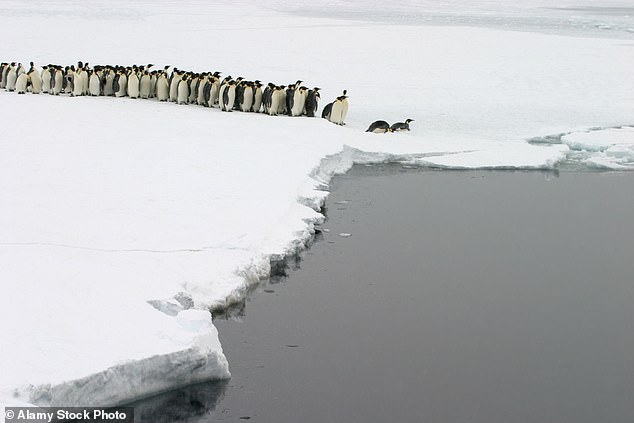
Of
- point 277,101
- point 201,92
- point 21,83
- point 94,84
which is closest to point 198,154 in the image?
point 277,101

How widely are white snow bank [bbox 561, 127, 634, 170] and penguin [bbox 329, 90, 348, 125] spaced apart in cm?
339

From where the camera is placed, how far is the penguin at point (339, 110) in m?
14.3

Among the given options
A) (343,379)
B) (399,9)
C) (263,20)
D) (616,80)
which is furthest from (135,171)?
(399,9)

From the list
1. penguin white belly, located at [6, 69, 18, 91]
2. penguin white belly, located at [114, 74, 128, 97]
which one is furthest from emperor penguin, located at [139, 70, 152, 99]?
penguin white belly, located at [6, 69, 18, 91]

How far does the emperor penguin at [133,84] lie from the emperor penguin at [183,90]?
86cm

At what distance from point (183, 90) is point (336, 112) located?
293 centimetres

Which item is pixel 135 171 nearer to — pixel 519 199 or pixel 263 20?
pixel 519 199

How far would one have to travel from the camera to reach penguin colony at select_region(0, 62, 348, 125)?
1498 centimetres

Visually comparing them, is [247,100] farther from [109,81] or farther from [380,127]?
[109,81]

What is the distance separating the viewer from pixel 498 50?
23000mm

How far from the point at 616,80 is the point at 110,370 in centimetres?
1656

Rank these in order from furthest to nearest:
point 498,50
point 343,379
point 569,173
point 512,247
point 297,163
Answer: point 498,50, point 569,173, point 297,163, point 512,247, point 343,379

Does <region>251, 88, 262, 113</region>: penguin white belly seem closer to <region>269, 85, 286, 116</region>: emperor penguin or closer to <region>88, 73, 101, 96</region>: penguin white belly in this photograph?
<region>269, 85, 286, 116</region>: emperor penguin

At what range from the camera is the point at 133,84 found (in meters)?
16.0
